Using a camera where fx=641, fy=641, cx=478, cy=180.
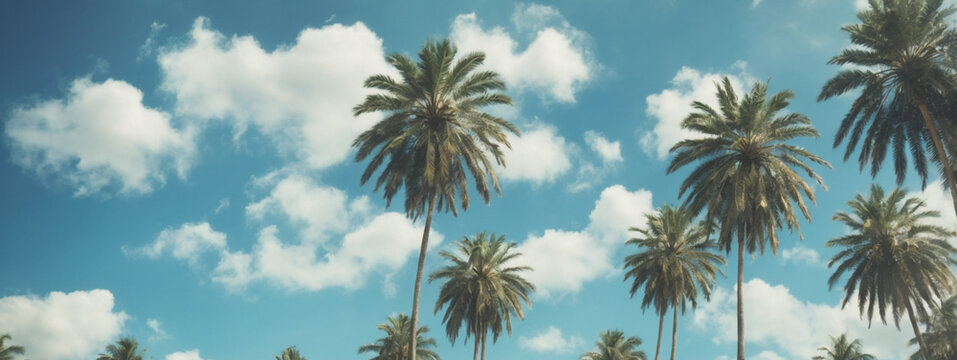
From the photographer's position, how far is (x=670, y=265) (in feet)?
140

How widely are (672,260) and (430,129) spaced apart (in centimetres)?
2124

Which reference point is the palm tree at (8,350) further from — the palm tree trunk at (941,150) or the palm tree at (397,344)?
the palm tree trunk at (941,150)

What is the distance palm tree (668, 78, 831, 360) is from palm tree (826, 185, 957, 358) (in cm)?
1401

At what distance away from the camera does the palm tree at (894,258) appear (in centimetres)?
3794

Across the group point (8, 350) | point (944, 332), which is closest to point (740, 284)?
point (944, 332)

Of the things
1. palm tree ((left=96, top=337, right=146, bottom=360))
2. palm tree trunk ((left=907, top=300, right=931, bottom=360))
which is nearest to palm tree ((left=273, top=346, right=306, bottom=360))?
palm tree ((left=96, top=337, right=146, bottom=360))

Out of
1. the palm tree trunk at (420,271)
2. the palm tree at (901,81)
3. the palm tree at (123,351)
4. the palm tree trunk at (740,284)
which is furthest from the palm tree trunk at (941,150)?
the palm tree at (123,351)

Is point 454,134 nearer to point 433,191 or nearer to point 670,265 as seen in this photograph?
point 433,191

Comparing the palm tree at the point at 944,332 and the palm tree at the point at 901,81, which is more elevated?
the palm tree at the point at 901,81

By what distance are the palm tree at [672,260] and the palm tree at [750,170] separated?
41.0 feet

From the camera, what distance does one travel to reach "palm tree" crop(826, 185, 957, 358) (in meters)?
37.9

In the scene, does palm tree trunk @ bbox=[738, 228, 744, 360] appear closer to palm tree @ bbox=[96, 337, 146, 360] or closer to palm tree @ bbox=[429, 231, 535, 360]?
palm tree @ bbox=[429, 231, 535, 360]

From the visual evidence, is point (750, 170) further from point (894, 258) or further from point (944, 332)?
point (944, 332)

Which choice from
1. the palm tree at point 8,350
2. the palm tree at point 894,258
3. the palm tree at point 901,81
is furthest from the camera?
the palm tree at point 8,350
